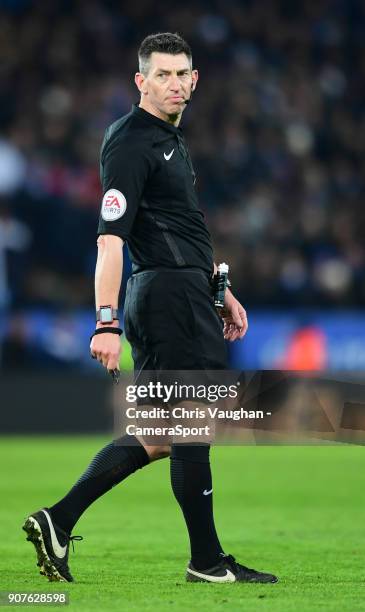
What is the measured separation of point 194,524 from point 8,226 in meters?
8.91

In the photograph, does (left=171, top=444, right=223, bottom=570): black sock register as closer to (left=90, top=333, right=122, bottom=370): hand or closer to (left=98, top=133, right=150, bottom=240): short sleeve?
(left=90, top=333, right=122, bottom=370): hand

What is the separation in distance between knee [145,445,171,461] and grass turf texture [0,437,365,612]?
19.0 inches

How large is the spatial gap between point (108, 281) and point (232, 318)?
33.9 inches

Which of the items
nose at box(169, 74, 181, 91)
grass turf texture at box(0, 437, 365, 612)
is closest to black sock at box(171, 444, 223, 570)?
grass turf texture at box(0, 437, 365, 612)

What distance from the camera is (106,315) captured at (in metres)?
4.93

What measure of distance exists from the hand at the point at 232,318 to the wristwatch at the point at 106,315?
757mm

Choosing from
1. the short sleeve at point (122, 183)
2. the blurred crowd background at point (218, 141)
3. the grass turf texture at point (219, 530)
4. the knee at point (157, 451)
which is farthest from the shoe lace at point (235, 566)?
the blurred crowd background at point (218, 141)

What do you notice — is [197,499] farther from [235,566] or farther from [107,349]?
[107,349]

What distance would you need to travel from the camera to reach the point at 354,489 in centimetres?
934

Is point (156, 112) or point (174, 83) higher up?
point (174, 83)

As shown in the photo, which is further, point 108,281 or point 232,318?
point 232,318

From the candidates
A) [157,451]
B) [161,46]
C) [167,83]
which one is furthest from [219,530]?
[161,46]

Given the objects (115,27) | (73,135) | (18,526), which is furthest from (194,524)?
(115,27)

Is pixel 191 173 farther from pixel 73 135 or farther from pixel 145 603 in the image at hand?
pixel 73 135
